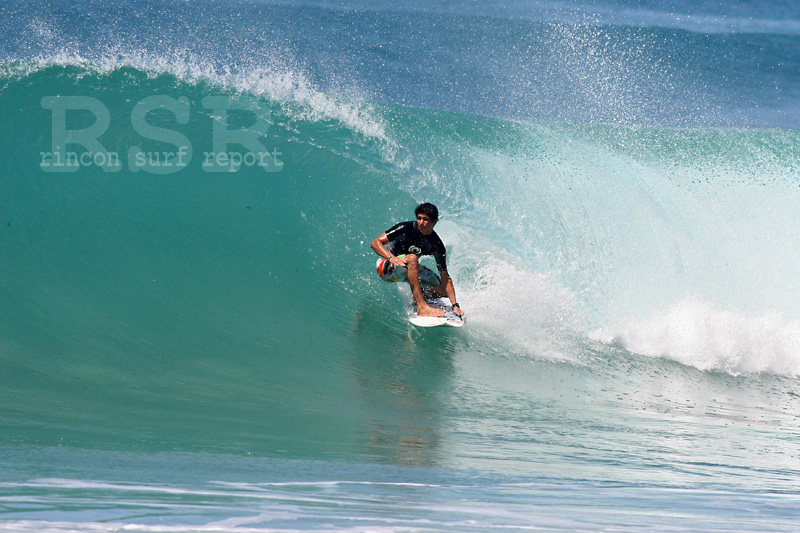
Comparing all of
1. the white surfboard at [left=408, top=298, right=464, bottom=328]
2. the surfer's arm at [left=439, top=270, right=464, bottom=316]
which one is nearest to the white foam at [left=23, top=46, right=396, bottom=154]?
the surfer's arm at [left=439, top=270, right=464, bottom=316]

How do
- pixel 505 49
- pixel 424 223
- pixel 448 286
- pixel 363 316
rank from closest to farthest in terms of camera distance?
pixel 424 223 → pixel 448 286 → pixel 363 316 → pixel 505 49

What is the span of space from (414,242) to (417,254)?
0.11m

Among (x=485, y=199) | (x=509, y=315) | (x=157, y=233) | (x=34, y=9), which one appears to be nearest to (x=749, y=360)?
(x=509, y=315)

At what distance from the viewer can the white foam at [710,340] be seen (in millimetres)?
6883

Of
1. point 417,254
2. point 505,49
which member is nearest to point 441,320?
point 417,254

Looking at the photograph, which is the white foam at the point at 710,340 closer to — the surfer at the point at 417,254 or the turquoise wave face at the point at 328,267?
the turquoise wave face at the point at 328,267

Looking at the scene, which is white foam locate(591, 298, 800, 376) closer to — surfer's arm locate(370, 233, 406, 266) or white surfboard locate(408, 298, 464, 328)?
white surfboard locate(408, 298, 464, 328)

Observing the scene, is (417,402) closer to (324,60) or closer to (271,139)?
(271,139)

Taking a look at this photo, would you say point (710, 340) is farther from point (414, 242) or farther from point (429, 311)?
point (414, 242)

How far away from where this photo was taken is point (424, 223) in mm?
5934

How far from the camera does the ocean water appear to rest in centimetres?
267

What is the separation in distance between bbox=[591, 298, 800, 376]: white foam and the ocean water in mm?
32

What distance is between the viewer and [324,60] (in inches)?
992
